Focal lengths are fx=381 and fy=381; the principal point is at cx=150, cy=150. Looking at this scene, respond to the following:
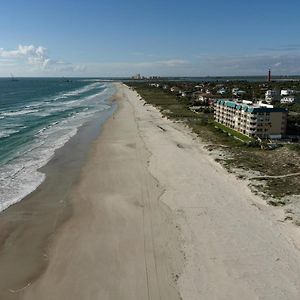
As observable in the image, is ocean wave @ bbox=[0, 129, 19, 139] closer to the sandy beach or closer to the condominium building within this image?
the sandy beach

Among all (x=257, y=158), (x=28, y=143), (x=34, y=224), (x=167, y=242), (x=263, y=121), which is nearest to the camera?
(x=167, y=242)

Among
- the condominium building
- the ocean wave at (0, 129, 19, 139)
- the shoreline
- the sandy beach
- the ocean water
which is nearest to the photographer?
the sandy beach

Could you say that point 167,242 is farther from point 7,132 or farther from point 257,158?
point 7,132

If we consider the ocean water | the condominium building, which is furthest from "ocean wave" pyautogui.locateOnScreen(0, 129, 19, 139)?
the condominium building

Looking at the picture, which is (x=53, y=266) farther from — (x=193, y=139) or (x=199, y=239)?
(x=193, y=139)

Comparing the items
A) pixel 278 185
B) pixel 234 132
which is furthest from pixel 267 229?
pixel 234 132

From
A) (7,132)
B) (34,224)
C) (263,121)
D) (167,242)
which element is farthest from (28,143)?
(167,242)

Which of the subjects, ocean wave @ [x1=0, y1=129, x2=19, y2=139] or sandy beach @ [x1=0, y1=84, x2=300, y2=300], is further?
ocean wave @ [x1=0, y1=129, x2=19, y2=139]
